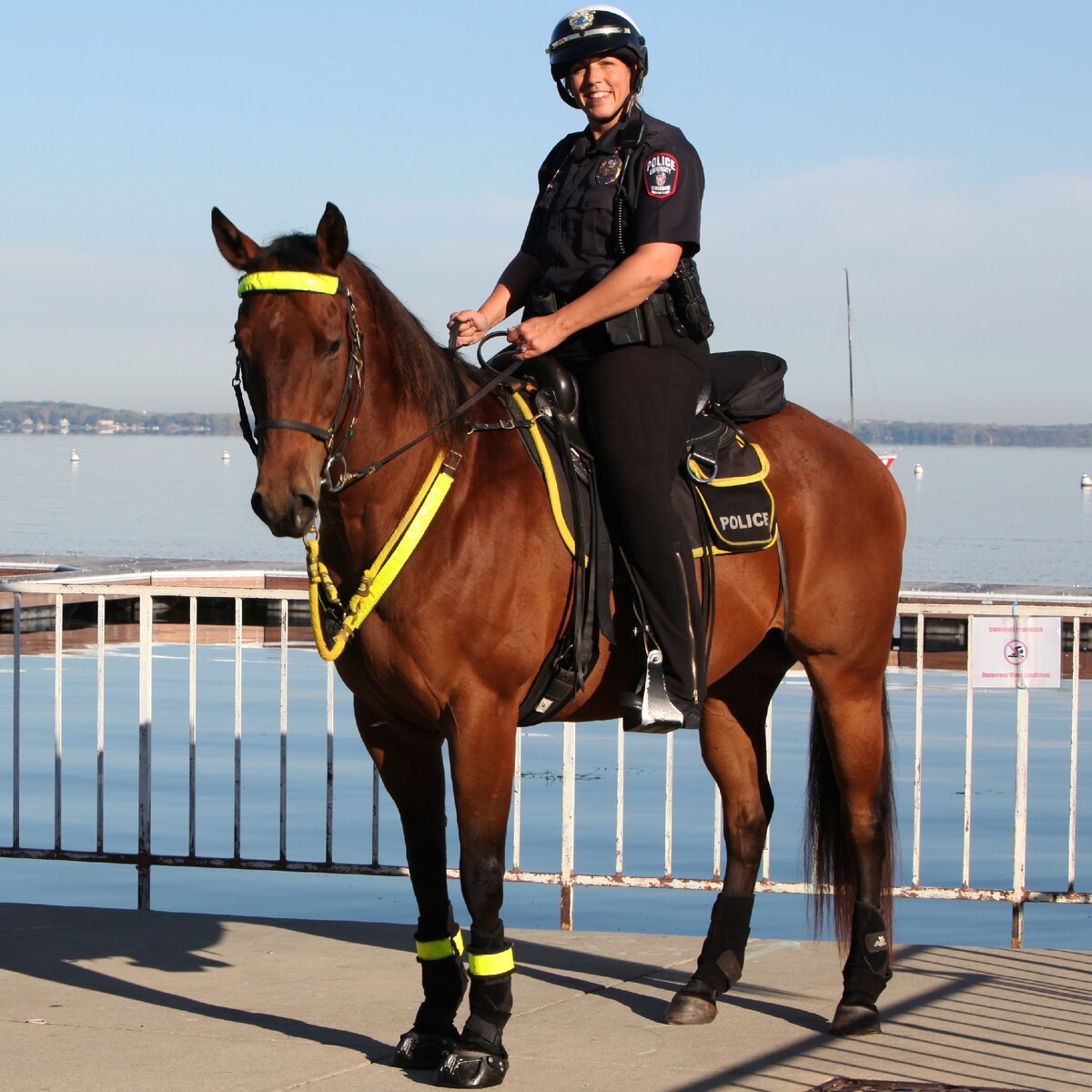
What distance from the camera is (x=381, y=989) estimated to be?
19.2 ft

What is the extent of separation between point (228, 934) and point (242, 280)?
302cm

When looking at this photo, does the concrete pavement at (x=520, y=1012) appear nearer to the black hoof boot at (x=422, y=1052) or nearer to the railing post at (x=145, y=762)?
the black hoof boot at (x=422, y=1052)

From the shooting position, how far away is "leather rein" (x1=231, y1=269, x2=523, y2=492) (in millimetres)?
4422

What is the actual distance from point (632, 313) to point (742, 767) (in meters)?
1.73

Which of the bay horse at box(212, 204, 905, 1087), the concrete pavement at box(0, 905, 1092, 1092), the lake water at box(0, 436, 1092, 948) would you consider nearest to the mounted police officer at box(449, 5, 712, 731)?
the bay horse at box(212, 204, 905, 1087)

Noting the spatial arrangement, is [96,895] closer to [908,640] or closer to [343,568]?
[343,568]

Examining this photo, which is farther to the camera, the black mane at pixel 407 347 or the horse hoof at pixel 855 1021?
the horse hoof at pixel 855 1021

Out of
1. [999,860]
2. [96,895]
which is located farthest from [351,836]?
[999,860]

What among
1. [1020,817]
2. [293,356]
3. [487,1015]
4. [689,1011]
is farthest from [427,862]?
[1020,817]

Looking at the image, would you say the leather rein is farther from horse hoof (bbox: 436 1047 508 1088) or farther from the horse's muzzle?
horse hoof (bbox: 436 1047 508 1088)

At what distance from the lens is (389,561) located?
4727mm

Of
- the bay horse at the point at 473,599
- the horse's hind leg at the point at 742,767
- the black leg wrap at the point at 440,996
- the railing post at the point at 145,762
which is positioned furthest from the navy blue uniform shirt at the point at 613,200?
the railing post at the point at 145,762

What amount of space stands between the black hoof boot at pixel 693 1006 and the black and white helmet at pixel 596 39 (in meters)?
2.88

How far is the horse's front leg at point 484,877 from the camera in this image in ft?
15.6
